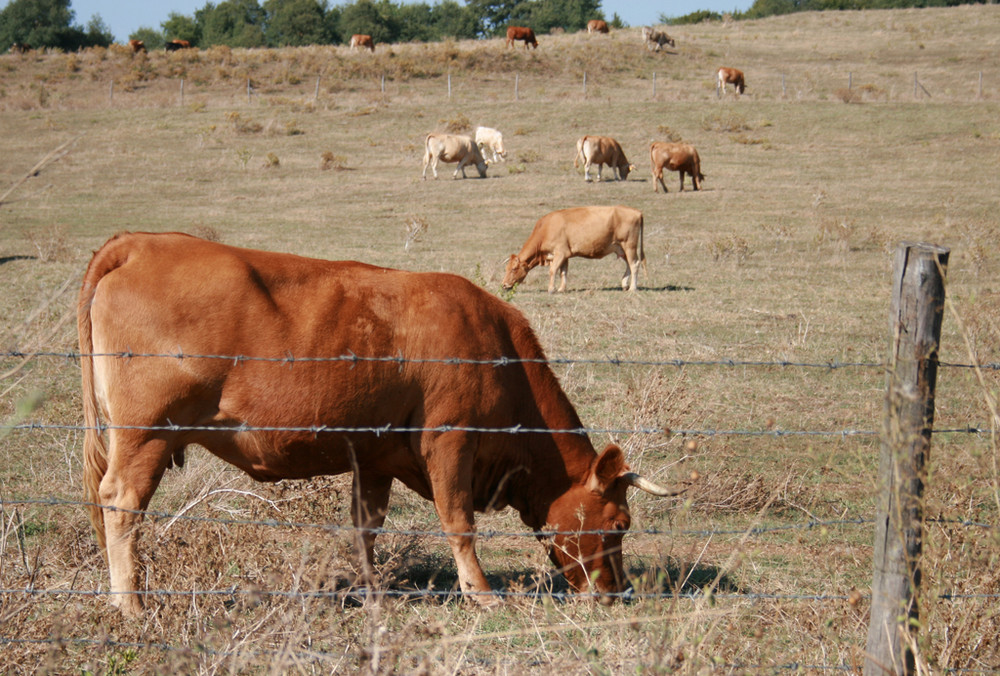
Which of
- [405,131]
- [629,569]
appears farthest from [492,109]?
[629,569]

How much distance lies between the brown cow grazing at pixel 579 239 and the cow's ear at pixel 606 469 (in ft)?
36.0

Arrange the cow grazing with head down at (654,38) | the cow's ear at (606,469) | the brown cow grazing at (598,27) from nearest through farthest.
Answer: the cow's ear at (606,469)
the cow grazing with head down at (654,38)
the brown cow grazing at (598,27)

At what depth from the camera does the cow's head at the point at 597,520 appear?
4.89 metres

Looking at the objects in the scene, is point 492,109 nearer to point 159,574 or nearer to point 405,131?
point 405,131

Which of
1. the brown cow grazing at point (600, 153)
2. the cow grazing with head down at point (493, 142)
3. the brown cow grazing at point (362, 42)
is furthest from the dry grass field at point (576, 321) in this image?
the brown cow grazing at point (362, 42)

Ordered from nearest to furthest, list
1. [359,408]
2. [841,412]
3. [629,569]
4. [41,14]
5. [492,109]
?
[359,408]
[629,569]
[841,412]
[492,109]
[41,14]

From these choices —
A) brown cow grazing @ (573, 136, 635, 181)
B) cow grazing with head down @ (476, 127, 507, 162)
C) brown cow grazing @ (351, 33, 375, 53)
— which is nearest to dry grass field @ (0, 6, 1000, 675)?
brown cow grazing @ (573, 136, 635, 181)

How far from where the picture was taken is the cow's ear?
15.7 ft

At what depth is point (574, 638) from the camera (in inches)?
167

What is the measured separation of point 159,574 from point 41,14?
79626 millimetres

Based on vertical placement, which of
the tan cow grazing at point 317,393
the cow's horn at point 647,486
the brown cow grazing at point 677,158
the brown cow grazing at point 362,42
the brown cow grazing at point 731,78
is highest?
the brown cow grazing at point 362,42

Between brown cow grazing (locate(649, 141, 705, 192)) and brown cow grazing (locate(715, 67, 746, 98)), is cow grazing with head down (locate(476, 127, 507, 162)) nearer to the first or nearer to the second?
brown cow grazing (locate(649, 141, 705, 192))

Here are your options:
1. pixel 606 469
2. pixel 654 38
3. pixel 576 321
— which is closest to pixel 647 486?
pixel 606 469

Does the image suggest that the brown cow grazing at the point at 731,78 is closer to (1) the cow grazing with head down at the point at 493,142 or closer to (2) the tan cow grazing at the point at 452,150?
(1) the cow grazing with head down at the point at 493,142
